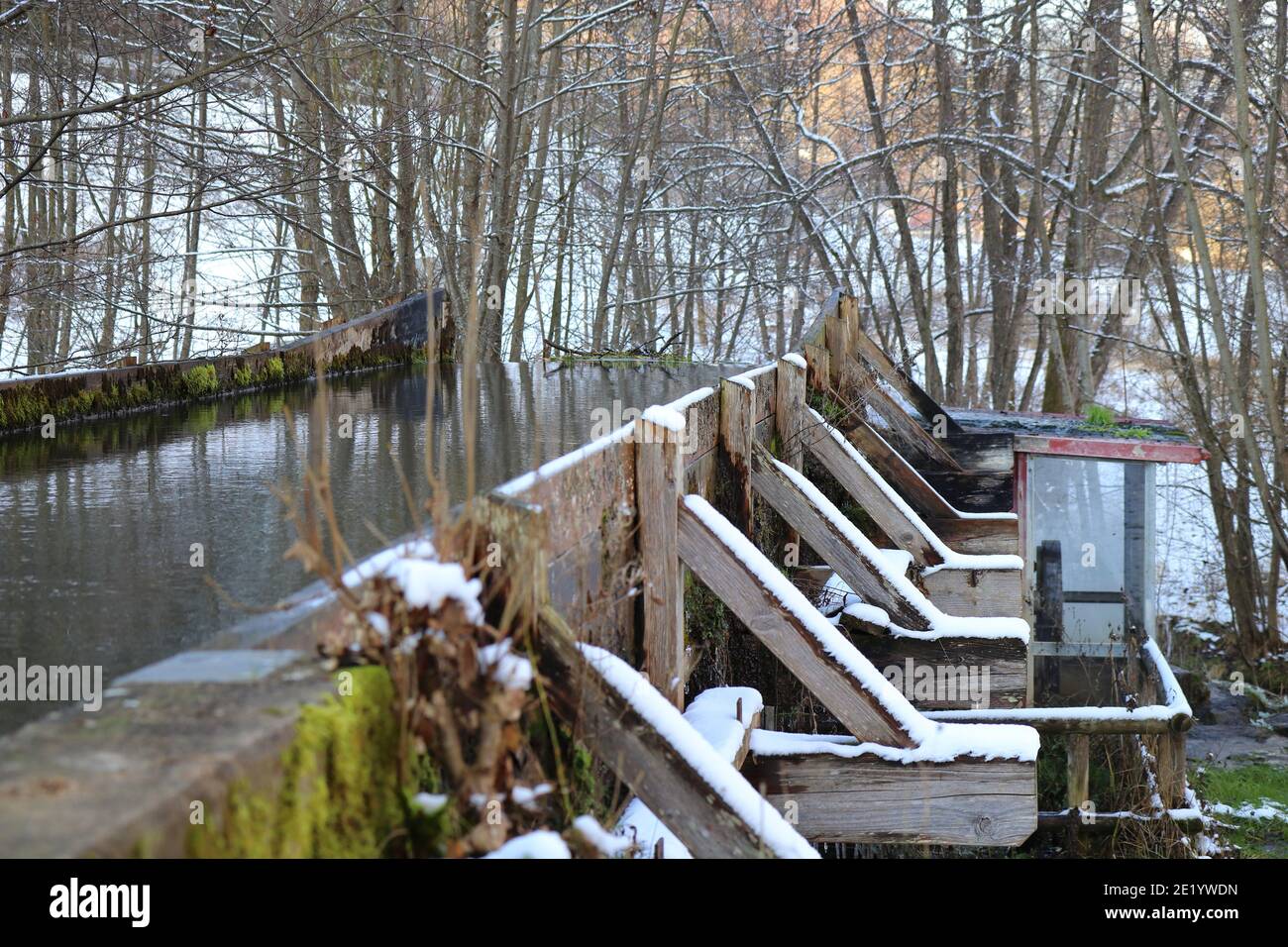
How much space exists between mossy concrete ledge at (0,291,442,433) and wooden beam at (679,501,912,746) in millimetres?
1994

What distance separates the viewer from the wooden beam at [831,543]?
18.6 ft

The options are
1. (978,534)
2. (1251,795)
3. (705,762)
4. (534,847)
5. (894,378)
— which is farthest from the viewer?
(1251,795)

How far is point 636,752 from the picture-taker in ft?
9.29

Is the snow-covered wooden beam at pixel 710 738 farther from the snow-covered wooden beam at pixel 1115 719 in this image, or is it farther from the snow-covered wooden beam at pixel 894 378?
the snow-covered wooden beam at pixel 894 378

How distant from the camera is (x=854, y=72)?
21.3 m

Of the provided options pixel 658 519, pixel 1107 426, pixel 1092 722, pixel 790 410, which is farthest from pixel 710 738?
pixel 1107 426

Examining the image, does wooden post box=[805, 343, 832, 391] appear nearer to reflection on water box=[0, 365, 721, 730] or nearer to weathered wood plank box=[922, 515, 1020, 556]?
reflection on water box=[0, 365, 721, 730]

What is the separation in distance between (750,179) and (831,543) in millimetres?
17186

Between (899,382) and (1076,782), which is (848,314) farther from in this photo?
(1076,782)

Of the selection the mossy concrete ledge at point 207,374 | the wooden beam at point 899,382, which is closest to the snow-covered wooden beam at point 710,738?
the mossy concrete ledge at point 207,374

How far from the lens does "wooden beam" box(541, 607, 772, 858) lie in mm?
2789

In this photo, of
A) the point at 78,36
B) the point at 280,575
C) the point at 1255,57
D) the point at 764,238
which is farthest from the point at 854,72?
the point at 280,575

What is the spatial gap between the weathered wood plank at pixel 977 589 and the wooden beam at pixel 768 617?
259 centimetres

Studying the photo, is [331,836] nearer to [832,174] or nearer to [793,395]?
[793,395]
